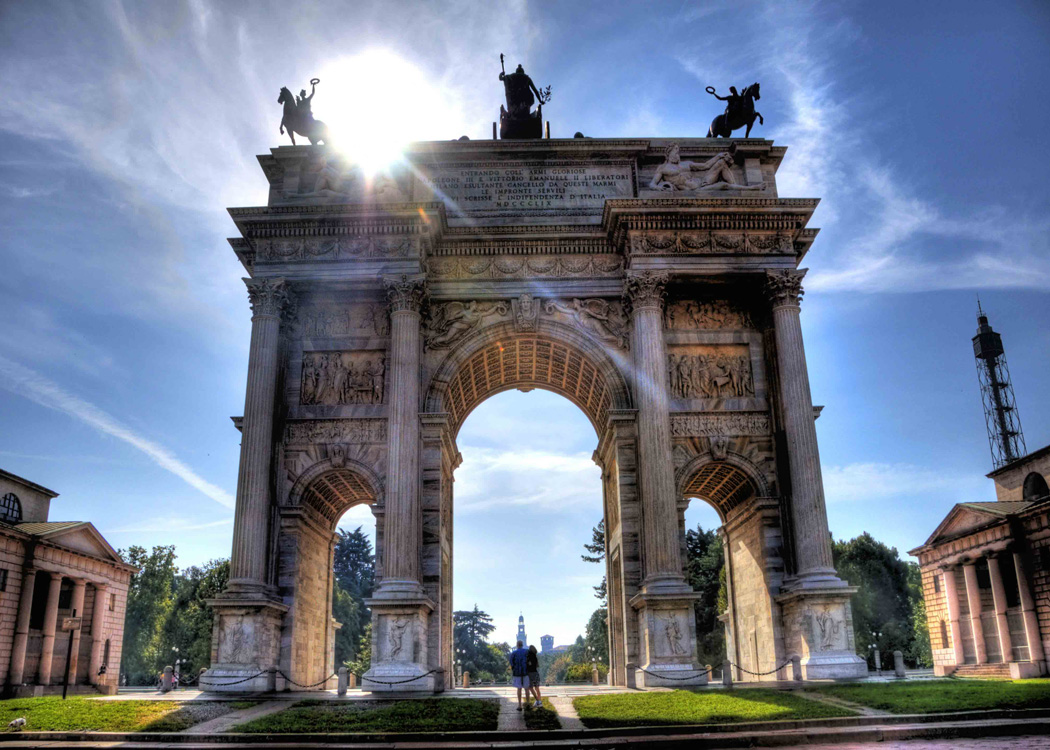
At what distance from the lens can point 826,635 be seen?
2414cm

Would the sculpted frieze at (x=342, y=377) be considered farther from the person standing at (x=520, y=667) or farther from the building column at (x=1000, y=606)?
the building column at (x=1000, y=606)

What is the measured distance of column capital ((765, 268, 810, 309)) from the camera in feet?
93.3

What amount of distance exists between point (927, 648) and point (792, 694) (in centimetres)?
6348

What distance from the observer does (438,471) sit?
92.8 ft

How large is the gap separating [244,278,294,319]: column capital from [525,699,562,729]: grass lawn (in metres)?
16.1

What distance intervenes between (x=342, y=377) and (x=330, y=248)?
4383 millimetres

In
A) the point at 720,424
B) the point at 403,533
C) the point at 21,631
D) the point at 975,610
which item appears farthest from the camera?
the point at 975,610

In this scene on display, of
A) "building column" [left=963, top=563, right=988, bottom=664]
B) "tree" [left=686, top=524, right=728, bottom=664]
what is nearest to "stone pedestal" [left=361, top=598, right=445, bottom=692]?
"building column" [left=963, top=563, right=988, bottom=664]

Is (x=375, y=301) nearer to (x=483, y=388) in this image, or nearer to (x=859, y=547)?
(x=483, y=388)

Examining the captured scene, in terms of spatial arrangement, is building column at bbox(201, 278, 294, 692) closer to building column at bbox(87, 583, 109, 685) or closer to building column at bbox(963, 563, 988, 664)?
building column at bbox(87, 583, 109, 685)

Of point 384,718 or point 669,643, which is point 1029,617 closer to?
point 669,643

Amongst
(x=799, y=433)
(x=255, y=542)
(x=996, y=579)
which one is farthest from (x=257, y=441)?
(x=996, y=579)

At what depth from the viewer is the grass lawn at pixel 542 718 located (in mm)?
15250

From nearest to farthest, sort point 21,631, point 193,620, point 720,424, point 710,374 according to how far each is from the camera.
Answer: point 720,424
point 710,374
point 21,631
point 193,620
